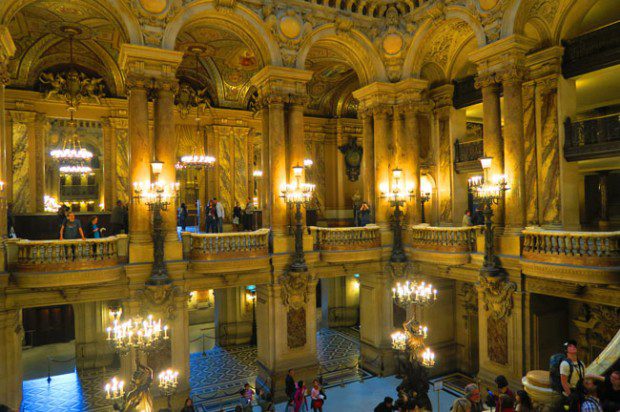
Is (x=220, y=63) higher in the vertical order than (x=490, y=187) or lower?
higher

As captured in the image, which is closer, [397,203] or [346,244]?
[397,203]

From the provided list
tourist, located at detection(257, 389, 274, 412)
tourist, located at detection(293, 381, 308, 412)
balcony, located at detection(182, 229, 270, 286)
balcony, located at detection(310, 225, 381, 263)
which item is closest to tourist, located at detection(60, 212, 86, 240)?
balcony, located at detection(182, 229, 270, 286)

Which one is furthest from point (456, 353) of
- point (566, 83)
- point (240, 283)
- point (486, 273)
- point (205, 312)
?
point (205, 312)

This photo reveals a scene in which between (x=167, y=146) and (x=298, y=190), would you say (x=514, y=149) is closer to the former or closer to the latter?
(x=298, y=190)

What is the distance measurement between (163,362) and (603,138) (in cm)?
1343

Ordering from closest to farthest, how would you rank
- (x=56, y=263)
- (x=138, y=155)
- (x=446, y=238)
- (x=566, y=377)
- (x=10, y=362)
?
(x=566, y=377) → (x=56, y=263) → (x=10, y=362) → (x=138, y=155) → (x=446, y=238)

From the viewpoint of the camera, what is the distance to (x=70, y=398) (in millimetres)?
13531

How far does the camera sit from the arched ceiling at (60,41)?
44.2 feet

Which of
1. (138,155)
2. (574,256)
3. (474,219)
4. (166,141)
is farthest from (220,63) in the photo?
(574,256)

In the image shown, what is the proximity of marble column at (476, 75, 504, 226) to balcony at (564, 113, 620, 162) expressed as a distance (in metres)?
1.99

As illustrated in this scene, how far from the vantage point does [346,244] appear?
14.3m

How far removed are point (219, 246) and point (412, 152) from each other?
24.7 feet

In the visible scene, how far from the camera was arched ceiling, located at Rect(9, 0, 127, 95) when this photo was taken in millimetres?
13461

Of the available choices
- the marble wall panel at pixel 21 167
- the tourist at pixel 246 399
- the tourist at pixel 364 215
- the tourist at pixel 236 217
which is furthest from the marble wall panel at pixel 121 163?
the tourist at pixel 246 399
